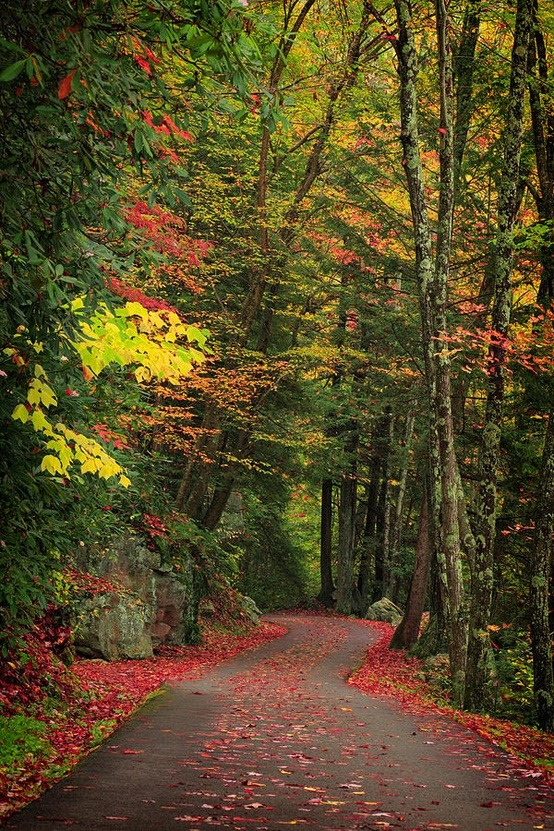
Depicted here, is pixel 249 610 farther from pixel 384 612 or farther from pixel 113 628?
pixel 113 628

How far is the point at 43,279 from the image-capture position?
4367 mm

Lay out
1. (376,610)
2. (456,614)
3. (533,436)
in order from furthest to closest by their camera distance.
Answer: (376,610) → (533,436) → (456,614)

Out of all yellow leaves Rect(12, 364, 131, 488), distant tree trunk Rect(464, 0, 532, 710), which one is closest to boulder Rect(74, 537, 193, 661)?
distant tree trunk Rect(464, 0, 532, 710)

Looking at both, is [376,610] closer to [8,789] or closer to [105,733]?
[105,733]

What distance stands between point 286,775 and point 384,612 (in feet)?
88.7

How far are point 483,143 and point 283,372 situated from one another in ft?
23.6

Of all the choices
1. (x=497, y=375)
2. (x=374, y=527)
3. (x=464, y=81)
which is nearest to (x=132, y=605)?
(x=497, y=375)

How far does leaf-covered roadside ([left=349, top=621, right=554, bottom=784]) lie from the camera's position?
9.10 metres

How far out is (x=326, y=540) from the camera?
36.0 metres

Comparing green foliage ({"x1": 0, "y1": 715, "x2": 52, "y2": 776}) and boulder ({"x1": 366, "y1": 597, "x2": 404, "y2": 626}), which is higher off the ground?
boulder ({"x1": 366, "y1": 597, "x2": 404, "y2": 626})

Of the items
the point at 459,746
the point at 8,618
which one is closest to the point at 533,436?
the point at 459,746

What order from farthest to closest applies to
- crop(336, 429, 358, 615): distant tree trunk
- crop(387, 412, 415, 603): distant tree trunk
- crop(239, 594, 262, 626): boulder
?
crop(336, 429, 358, 615): distant tree trunk, crop(387, 412, 415, 603): distant tree trunk, crop(239, 594, 262, 626): boulder

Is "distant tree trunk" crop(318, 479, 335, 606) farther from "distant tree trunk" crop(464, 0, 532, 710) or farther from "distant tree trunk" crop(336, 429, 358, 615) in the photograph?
"distant tree trunk" crop(464, 0, 532, 710)

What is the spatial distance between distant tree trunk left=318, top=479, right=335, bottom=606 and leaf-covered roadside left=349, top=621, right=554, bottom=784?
39.8ft
